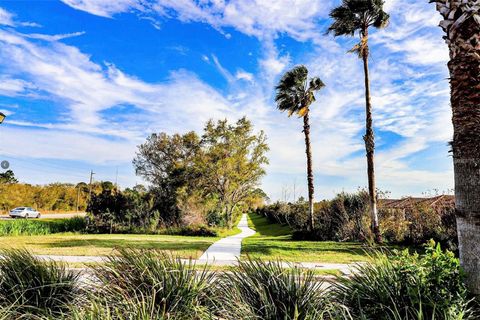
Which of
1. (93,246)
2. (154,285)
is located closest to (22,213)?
(93,246)

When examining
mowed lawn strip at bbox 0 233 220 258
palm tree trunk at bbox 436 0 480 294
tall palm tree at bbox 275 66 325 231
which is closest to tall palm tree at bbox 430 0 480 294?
palm tree trunk at bbox 436 0 480 294

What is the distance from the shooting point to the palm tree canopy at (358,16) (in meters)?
16.4

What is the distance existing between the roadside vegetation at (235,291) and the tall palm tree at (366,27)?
12104 millimetres

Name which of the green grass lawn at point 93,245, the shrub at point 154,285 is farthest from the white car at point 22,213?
the shrub at point 154,285

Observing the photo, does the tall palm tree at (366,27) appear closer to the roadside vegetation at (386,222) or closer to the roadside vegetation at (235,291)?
the roadside vegetation at (386,222)

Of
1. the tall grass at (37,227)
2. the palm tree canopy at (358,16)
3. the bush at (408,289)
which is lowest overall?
the tall grass at (37,227)

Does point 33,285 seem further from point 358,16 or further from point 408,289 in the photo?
point 358,16

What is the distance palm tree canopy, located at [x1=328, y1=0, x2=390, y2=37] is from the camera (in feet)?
53.7

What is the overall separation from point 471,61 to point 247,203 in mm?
34698

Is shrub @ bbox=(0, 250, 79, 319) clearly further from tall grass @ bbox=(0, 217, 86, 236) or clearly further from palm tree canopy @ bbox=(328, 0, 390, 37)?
tall grass @ bbox=(0, 217, 86, 236)

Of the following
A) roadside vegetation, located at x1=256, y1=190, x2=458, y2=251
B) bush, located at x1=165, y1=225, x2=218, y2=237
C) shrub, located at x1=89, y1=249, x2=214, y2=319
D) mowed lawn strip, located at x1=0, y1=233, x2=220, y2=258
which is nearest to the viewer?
shrub, located at x1=89, y1=249, x2=214, y2=319

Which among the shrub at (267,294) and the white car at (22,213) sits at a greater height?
the white car at (22,213)

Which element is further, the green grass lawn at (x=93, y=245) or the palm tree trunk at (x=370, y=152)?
the palm tree trunk at (x=370, y=152)

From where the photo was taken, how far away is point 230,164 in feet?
109
